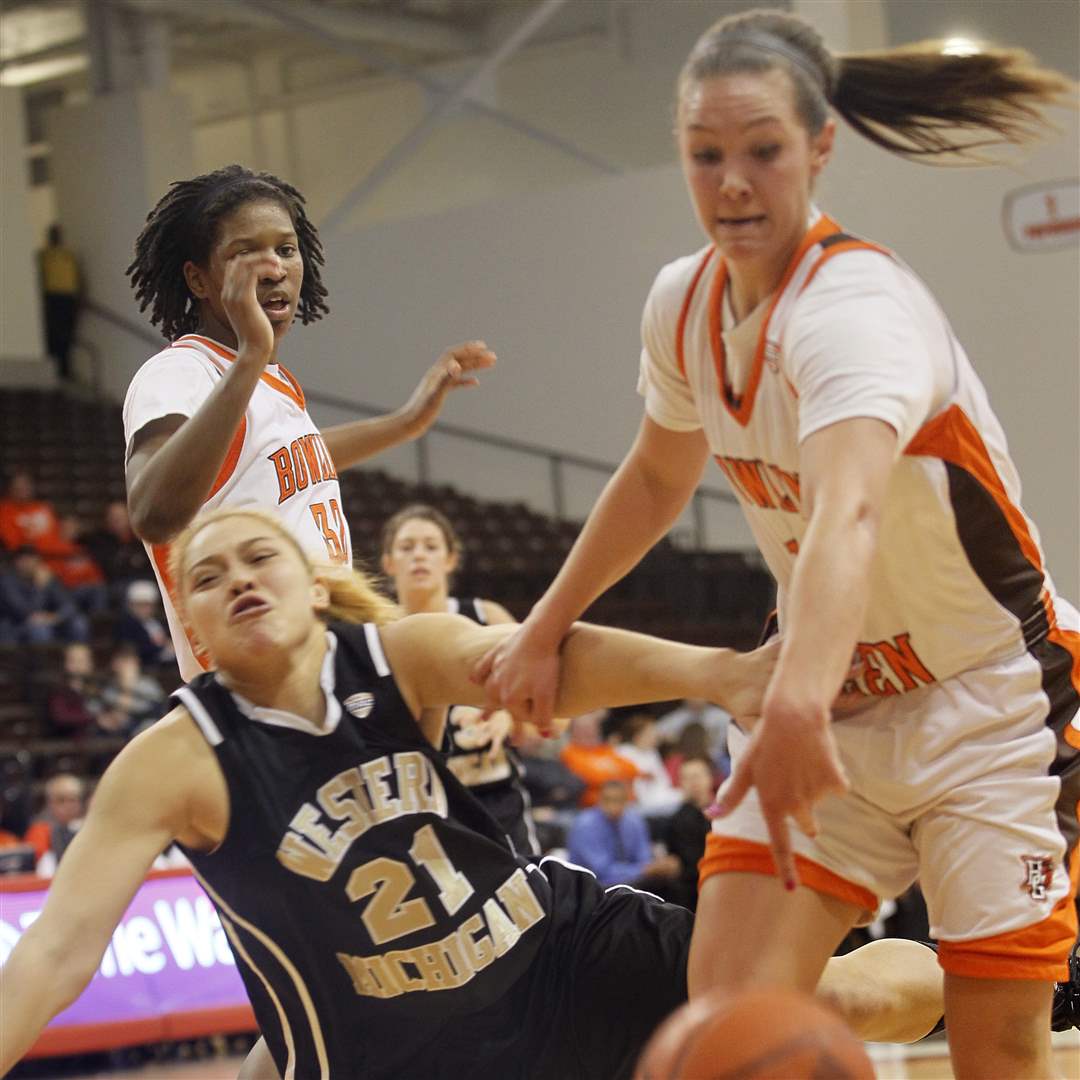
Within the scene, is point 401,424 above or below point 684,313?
below

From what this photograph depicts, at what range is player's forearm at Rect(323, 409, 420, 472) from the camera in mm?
3896

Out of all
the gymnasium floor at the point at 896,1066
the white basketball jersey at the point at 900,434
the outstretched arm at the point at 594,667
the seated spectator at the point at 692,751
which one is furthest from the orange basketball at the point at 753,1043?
the seated spectator at the point at 692,751

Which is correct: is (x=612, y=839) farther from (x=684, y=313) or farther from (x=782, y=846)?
(x=782, y=846)

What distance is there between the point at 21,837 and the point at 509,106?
28.0 ft

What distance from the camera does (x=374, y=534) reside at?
1381cm

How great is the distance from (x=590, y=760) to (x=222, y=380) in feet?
24.8

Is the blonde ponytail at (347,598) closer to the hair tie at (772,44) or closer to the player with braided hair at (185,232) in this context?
the player with braided hair at (185,232)

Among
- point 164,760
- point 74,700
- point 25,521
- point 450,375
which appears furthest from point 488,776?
point 25,521

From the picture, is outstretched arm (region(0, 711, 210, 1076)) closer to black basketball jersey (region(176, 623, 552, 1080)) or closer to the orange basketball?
black basketball jersey (region(176, 623, 552, 1080))

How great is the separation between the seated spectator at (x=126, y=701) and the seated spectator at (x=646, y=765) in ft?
8.94

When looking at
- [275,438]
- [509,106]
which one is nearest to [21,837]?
[275,438]

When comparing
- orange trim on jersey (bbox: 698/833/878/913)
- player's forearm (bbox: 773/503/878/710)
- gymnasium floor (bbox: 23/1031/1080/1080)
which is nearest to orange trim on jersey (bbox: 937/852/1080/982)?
orange trim on jersey (bbox: 698/833/878/913)

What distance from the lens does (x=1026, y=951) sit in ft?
8.08

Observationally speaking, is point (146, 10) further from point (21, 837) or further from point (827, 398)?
point (827, 398)
